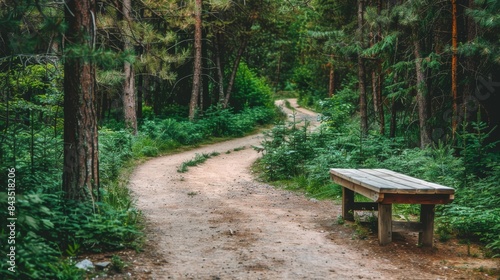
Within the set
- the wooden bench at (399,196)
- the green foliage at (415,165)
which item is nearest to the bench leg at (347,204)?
the wooden bench at (399,196)

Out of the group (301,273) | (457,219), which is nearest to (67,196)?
(301,273)

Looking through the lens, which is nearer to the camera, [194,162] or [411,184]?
[411,184]

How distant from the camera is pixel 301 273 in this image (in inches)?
241

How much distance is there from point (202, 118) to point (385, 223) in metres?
18.6

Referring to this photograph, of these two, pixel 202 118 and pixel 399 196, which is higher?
pixel 202 118

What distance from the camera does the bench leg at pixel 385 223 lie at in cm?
721

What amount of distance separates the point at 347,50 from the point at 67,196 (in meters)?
11.0

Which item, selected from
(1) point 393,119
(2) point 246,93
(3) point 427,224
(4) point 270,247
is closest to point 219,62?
(2) point 246,93

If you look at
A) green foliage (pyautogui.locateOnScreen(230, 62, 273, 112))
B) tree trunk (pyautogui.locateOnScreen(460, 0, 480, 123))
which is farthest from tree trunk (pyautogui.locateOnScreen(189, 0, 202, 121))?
tree trunk (pyautogui.locateOnScreen(460, 0, 480, 123))

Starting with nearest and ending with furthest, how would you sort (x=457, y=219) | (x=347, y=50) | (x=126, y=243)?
(x=126, y=243) → (x=457, y=219) → (x=347, y=50)

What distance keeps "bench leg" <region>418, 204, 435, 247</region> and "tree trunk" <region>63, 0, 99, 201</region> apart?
4723 mm

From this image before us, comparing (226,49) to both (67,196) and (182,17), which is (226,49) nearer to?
(182,17)

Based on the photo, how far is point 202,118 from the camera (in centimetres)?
2523

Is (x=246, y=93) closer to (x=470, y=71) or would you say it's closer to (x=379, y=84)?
(x=379, y=84)
